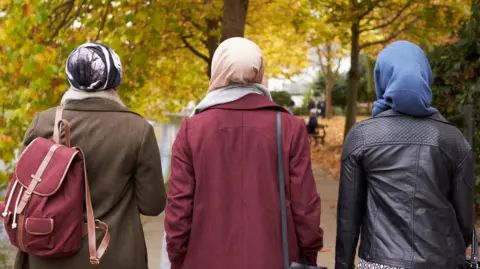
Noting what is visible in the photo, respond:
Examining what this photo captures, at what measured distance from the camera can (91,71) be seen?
10.4 ft

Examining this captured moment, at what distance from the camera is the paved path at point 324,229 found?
7.18 m

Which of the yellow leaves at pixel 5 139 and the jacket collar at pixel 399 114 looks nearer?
the jacket collar at pixel 399 114

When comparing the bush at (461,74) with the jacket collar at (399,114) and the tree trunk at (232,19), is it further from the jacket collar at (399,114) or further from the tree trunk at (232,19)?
the jacket collar at (399,114)

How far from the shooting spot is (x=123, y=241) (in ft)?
10.6

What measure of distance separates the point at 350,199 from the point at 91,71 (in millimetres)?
1341

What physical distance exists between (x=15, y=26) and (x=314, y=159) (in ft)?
45.7

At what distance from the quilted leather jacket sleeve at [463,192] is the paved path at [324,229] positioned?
3.87 metres

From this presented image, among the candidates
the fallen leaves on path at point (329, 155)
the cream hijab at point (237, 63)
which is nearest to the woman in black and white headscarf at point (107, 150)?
the cream hijab at point (237, 63)

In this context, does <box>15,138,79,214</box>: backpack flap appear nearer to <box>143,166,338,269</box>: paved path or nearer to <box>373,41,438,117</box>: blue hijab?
<box>373,41,438,117</box>: blue hijab

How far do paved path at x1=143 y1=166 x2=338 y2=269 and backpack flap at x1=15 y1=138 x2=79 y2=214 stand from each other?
394cm

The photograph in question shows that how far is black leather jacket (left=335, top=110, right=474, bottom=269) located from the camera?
2957 millimetres

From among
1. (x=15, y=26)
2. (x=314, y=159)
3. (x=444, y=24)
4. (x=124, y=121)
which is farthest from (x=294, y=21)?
(x=124, y=121)

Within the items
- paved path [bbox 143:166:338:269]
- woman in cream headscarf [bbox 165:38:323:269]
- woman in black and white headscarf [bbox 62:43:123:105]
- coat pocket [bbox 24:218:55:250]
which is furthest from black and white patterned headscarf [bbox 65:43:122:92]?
paved path [bbox 143:166:338:269]

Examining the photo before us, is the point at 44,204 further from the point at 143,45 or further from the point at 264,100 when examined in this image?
the point at 143,45
